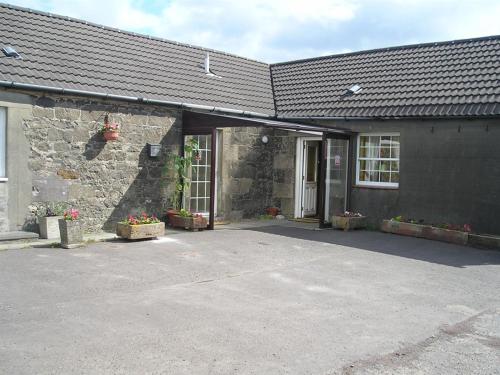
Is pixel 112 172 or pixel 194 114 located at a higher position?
pixel 194 114

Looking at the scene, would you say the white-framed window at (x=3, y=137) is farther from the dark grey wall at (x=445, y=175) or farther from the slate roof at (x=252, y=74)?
the dark grey wall at (x=445, y=175)

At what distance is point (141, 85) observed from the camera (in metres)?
13.0

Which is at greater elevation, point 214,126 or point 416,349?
point 214,126

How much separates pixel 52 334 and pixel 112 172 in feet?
23.8

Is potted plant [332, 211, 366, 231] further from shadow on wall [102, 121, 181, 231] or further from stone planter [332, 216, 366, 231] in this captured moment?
shadow on wall [102, 121, 181, 231]

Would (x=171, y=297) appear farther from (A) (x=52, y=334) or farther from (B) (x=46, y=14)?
(B) (x=46, y=14)

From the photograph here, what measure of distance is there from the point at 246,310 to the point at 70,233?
5.00m

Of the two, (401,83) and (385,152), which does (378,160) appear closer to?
(385,152)

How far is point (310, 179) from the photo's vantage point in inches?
653

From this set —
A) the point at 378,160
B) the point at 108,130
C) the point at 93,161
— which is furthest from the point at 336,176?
the point at 93,161

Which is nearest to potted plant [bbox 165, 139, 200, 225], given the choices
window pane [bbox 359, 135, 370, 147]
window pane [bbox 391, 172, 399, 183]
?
window pane [bbox 359, 135, 370, 147]

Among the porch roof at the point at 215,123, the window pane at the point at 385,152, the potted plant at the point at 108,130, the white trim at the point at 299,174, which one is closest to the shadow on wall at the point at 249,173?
the white trim at the point at 299,174

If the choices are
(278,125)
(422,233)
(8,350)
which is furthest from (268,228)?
(8,350)

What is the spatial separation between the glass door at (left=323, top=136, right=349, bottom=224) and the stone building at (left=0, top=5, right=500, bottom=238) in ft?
0.15
